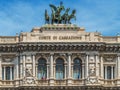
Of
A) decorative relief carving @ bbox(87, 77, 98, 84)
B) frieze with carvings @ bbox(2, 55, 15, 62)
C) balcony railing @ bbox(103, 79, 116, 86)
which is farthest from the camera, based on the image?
frieze with carvings @ bbox(2, 55, 15, 62)

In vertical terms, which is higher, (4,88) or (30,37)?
(30,37)

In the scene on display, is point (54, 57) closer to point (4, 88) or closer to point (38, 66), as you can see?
point (38, 66)

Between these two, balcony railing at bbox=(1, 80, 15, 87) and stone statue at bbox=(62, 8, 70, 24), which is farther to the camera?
stone statue at bbox=(62, 8, 70, 24)

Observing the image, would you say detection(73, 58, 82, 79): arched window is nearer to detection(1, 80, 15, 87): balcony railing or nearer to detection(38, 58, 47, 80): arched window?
detection(38, 58, 47, 80): arched window

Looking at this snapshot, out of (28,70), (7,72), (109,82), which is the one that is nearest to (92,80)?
(109,82)

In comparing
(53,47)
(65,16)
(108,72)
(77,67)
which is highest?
(65,16)

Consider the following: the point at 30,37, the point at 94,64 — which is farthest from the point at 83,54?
the point at 30,37

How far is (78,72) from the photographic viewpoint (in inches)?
3974

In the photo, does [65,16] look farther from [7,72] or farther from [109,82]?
[7,72]

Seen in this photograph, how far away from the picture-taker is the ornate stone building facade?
327ft

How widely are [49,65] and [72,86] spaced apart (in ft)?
15.7

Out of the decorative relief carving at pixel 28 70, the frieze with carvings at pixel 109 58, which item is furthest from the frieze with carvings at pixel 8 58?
the frieze with carvings at pixel 109 58

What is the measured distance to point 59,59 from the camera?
331ft

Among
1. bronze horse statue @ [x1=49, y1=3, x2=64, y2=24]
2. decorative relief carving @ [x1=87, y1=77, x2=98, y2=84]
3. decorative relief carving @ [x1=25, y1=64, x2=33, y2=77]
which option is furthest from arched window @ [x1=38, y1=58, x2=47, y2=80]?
decorative relief carving @ [x1=87, y1=77, x2=98, y2=84]
